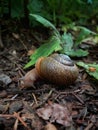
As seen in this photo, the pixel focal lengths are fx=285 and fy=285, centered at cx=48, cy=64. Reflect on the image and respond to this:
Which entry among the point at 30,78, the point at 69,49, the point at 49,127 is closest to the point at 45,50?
the point at 69,49

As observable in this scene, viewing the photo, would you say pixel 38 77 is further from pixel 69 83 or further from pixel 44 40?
pixel 44 40

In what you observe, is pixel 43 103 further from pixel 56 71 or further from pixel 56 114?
pixel 56 71

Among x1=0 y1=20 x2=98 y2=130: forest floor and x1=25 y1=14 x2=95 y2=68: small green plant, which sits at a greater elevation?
x1=25 y1=14 x2=95 y2=68: small green plant

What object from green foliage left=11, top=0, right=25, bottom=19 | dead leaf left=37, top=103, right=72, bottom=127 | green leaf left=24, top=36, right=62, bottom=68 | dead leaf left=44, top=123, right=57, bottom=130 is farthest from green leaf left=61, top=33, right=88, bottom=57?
dead leaf left=44, top=123, right=57, bottom=130

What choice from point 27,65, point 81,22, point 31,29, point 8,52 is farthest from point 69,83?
point 81,22

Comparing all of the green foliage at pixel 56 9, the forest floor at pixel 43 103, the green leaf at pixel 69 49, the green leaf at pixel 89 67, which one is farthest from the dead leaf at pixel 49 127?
the green foliage at pixel 56 9

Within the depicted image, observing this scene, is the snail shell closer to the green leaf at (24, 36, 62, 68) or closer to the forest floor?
the forest floor
